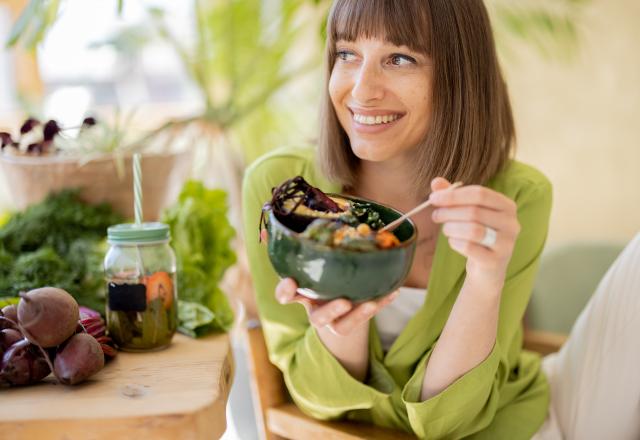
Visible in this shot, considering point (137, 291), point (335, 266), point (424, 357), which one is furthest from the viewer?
point (424, 357)

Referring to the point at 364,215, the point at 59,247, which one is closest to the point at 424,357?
the point at 364,215

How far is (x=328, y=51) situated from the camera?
128 cm

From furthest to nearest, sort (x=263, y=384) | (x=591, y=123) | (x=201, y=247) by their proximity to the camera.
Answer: (x=591, y=123), (x=201, y=247), (x=263, y=384)

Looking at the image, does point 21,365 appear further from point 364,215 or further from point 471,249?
point 471,249

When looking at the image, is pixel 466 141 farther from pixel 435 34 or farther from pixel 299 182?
pixel 299 182

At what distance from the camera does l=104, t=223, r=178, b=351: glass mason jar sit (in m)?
1.12

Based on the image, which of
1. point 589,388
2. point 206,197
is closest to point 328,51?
point 206,197

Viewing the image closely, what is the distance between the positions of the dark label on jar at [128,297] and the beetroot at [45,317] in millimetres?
164

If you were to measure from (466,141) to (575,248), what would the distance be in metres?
1.09

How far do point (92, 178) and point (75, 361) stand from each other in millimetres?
701

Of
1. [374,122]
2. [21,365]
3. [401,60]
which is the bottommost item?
[21,365]

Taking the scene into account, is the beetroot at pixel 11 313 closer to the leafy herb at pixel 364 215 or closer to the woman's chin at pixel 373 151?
the leafy herb at pixel 364 215

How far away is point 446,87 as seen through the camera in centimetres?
123

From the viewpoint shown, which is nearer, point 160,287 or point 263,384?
point 160,287
